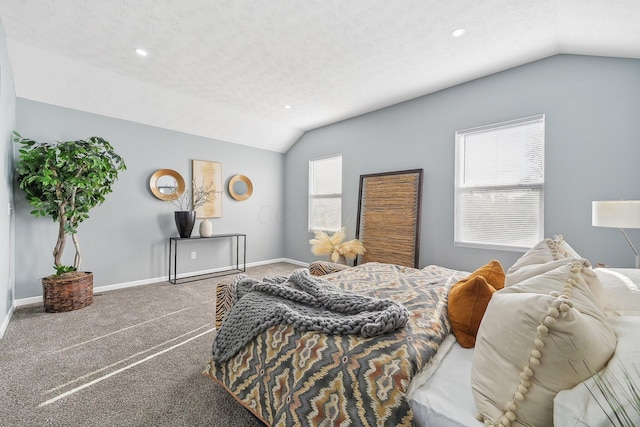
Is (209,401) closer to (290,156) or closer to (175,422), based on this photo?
(175,422)

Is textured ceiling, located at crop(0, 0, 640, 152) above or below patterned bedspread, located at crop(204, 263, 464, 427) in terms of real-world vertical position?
above

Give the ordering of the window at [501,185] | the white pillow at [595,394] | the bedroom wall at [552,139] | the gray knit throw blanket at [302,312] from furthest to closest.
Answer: the window at [501,185]
the bedroom wall at [552,139]
the gray knit throw blanket at [302,312]
the white pillow at [595,394]

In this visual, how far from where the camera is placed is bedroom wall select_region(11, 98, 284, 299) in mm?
3283

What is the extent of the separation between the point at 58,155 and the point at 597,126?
17.8 feet

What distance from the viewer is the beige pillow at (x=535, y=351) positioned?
2.32ft

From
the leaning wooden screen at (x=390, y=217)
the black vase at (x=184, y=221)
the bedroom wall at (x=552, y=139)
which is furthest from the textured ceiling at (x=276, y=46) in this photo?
the black vase at (x=184, y=221)

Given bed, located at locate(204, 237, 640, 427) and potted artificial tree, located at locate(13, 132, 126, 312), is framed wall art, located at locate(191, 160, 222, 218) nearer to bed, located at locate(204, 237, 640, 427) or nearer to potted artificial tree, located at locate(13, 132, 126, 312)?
potted artificial tree, located at locate(13, 132, 126, 312)

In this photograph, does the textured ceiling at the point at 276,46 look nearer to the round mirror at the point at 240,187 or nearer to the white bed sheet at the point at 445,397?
the round mirror at the point at 240,187

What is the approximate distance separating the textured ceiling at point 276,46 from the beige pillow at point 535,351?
229 cm

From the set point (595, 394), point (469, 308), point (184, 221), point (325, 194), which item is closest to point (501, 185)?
point (469, 308)

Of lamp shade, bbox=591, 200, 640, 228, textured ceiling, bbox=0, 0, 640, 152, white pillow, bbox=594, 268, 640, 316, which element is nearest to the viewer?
white pillow, bbox=594, 268, 640, 316

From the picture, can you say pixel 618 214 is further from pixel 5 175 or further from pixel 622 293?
pixel 5 175

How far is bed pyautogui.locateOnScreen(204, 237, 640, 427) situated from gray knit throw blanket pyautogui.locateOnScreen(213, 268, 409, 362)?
4cm

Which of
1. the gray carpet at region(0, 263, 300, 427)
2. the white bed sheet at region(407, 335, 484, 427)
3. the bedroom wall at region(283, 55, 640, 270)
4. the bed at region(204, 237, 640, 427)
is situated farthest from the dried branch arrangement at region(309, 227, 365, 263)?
the white bed sheet at region(407, 335, 484, 427)
